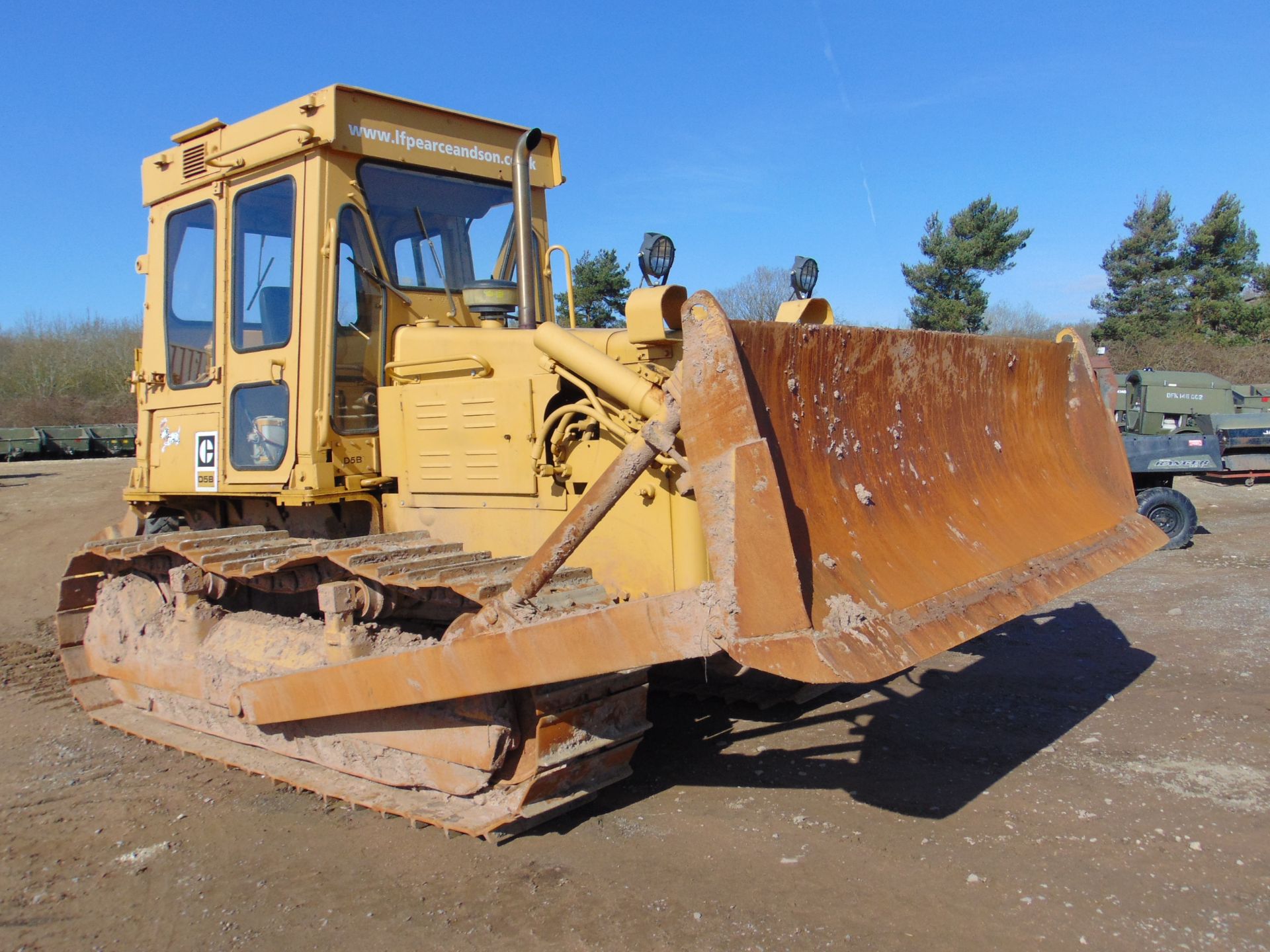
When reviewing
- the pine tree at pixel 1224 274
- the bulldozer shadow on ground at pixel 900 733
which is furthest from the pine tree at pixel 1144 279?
the bulldozer shadow on ground at pixel 900 733

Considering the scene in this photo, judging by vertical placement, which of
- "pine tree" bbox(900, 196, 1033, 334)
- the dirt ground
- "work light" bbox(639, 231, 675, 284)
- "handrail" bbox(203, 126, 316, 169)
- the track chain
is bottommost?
the dirt ground

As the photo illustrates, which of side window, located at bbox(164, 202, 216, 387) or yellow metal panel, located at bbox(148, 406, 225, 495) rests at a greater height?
side window, located at bbox(164, 202, 216, 387)

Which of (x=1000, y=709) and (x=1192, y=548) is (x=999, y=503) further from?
(x=1192, y=548)

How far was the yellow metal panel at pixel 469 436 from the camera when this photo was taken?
12.9ft

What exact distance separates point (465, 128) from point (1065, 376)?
3.38 meters

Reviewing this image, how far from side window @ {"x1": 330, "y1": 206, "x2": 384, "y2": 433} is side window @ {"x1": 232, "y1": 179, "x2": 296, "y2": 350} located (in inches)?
10.6

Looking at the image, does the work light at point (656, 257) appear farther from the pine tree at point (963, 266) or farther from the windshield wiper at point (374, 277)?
the pine tree at point (963, 266)

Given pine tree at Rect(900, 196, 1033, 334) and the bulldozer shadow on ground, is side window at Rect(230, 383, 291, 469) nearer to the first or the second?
the bulldozer shadow on ground

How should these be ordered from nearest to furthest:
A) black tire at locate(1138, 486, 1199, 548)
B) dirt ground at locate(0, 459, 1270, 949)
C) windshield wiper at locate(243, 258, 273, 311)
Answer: dirt ground at locate(0, 459, 1270, 949) < windshield wiper at locate(243, 258, 273, 311) < black tire at locate(1138, 486, 1199, 548)

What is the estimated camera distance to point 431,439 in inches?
167

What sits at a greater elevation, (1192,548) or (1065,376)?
(1065,376)

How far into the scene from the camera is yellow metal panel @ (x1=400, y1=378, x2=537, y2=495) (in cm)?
393

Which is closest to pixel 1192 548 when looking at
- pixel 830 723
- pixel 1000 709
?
pixel 1000 709

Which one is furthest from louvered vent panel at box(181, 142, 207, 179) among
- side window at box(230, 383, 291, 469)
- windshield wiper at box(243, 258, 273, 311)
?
side window at box(230, 383, 291, 469)
